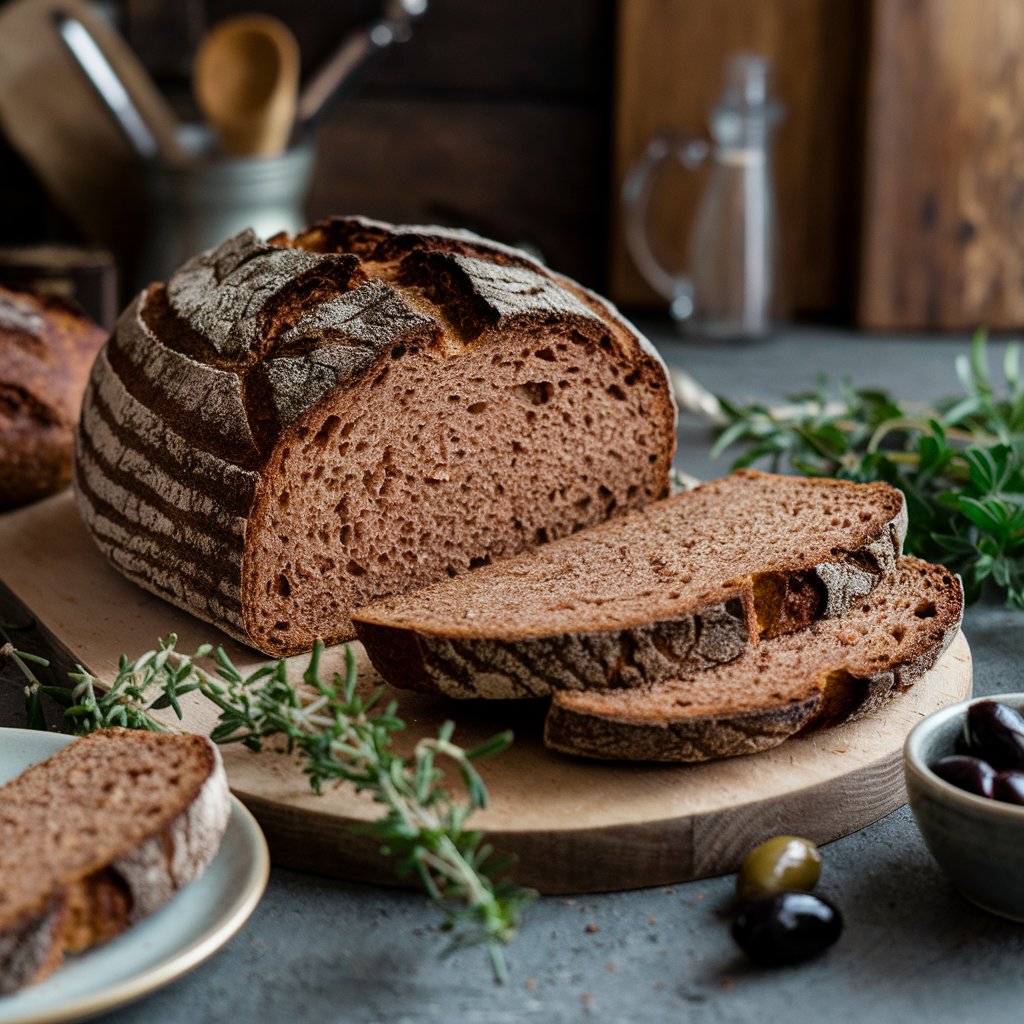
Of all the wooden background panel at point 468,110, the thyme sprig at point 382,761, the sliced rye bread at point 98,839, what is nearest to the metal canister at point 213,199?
the wooden background panel at point 468,110

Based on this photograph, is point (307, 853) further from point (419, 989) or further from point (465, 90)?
point (465, 90)

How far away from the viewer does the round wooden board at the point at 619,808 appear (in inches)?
65.7

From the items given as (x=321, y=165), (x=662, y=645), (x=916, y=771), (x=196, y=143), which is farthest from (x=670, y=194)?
(x=916, y=771)

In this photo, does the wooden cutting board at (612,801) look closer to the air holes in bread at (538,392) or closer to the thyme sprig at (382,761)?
the thyme sprig at (382,761)

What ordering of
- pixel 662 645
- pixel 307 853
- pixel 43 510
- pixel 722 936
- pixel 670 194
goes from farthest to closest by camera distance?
pixel 670 194 → pixel 43 510 → pixel 662 645 → pixel 307 853 → pixel 722 936

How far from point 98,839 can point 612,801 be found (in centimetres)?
59

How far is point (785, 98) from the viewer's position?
465cm

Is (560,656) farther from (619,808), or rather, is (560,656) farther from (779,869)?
(779,869)

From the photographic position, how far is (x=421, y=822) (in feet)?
5.09

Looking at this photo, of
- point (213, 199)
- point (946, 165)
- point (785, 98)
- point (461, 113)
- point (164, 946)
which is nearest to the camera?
point (164, 946)

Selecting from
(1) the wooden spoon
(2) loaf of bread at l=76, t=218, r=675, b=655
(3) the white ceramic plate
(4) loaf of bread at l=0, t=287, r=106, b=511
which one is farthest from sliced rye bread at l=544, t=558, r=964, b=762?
(1) the wooden spoon

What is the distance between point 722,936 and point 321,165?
382 cm

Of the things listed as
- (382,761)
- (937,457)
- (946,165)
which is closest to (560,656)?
(382,761)

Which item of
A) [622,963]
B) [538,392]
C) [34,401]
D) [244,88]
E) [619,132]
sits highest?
[244,88]
